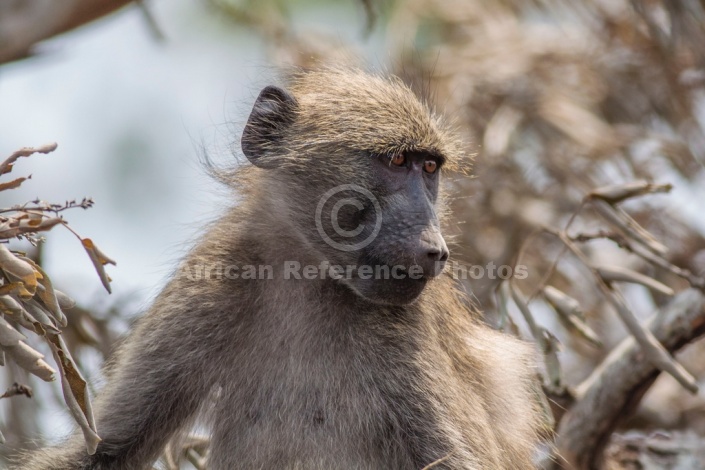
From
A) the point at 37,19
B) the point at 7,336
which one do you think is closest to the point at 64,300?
the point at 7,336

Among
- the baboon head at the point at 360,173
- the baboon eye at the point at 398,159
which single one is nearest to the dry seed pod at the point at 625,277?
the baboon head at the point at 360,173

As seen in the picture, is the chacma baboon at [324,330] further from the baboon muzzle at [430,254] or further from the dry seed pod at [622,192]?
the dry seed pod at [622,192]

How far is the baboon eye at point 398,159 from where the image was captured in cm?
457

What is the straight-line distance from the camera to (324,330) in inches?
177

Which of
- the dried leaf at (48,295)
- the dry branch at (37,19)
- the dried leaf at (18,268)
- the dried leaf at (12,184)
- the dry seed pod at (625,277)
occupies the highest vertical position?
the dried leaf at (12,184)

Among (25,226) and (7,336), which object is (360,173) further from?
(7,336)

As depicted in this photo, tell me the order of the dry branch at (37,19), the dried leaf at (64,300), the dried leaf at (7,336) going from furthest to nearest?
1. the dry branch at (37,19)
2. the dried leaf at (64,300)
3. the dried leaf at (7,336)

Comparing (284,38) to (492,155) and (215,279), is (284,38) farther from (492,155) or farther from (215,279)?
(215,279)

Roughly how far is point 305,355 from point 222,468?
0.68m

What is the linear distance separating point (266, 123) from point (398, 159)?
79 centimetres

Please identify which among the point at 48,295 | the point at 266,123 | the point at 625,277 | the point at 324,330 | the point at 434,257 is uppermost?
the point at 48,295

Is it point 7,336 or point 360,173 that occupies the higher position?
point 7,336

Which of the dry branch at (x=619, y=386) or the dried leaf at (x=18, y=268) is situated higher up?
the dried leaf at (x=18, y=268)

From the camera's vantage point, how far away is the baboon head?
428 centimetres
